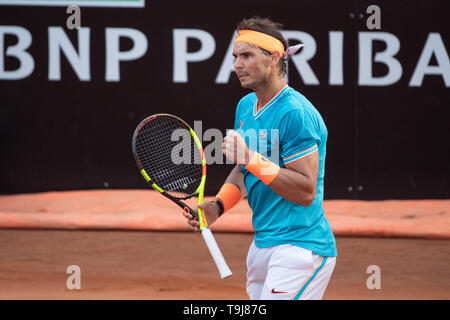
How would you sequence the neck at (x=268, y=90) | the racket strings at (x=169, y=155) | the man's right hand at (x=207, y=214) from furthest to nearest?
the racket strings at (x=169, y=155) < the man's right hand at (x=207, y=214) < the neck at (x=268, y=90)

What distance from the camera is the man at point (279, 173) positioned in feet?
7.06

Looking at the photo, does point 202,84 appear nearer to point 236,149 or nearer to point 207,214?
point 207,214

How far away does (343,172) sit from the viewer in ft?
19.9

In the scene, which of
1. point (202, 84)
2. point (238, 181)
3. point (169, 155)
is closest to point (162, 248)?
point (169, 155)

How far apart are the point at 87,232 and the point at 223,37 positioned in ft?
6.84

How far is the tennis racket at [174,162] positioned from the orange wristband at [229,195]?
9 centimetres

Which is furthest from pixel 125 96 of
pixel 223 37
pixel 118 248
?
pixel 118 248

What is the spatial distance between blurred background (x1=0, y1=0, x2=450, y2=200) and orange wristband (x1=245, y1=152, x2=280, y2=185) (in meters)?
3.91

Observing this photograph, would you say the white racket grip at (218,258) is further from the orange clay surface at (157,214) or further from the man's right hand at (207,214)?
the orange clay surface at (157,214)

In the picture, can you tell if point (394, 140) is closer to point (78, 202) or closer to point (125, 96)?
point (125, 96)

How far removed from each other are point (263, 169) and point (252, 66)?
41 centimetres

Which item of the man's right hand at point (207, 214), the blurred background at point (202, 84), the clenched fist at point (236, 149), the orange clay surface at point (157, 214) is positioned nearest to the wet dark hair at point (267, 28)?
the clenched fist at point (236, 149)

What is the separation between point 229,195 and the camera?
2539 millimetres

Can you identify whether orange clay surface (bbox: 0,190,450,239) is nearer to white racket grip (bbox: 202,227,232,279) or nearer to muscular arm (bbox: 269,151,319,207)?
white racket grip (bbox: 202,227,232,279)
